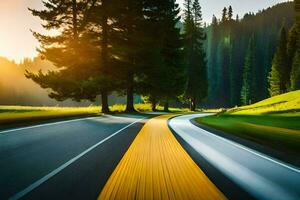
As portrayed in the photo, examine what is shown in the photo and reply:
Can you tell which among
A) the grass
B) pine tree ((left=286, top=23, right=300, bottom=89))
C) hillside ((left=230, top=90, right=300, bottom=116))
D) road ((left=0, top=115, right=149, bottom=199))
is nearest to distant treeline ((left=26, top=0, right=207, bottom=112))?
the grass

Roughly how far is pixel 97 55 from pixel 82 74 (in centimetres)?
265

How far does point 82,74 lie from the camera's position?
36.0m

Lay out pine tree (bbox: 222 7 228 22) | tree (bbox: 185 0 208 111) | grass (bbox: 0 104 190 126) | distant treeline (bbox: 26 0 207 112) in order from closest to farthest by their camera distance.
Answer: grass (bbox: 0 104 190 126), distant treeline (bbox: 26 0 207 112), tree (bbox: 185 0 208 111), pine tree (bbox: 222 7 228 22)

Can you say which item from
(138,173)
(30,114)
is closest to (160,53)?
(30,114)

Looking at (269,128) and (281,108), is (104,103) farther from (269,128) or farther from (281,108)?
(269,128)

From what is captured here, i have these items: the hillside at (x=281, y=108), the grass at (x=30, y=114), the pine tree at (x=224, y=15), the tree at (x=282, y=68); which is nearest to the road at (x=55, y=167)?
the grass at (x=30, y=114)

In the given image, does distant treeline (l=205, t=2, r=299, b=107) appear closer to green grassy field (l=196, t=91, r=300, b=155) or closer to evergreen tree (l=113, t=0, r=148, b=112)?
evergreen tree (l=113, t=0, r=148, b=112)

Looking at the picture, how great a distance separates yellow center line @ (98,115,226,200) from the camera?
4976 millimetres

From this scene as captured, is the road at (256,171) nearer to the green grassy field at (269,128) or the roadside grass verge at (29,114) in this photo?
the green grassy field at (269,128)

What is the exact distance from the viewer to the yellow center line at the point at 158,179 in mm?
4976

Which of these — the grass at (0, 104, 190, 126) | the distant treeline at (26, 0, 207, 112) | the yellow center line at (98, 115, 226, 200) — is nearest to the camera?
the yellow center line at (98, 115, 226, 200)

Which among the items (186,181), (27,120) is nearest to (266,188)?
(186,181)

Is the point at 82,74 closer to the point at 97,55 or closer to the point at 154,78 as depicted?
the point at 97,55

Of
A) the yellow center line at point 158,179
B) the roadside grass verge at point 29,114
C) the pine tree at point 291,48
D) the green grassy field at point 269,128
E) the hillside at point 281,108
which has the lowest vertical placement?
the yellow center line at point 158,179
